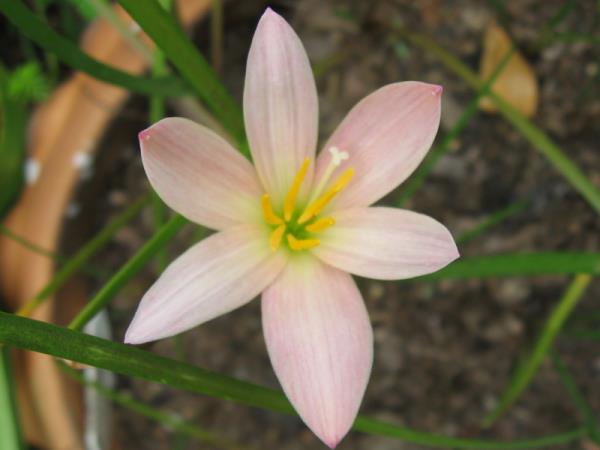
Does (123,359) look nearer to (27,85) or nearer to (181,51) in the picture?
(181,51)

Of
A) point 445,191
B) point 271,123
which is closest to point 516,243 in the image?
point 445,191

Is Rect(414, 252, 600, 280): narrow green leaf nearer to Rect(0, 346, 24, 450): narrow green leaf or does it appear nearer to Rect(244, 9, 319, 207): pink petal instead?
Rect(244, 9, 319, 207): pink petal

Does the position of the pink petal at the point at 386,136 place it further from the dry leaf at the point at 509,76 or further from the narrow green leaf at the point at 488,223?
the dry leaf at the point at 509,76

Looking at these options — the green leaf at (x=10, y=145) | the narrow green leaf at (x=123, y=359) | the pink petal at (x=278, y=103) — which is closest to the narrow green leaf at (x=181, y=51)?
the pink petal at (x=278, y=103)

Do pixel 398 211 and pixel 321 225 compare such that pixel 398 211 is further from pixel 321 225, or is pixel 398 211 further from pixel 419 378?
pixel 419 378

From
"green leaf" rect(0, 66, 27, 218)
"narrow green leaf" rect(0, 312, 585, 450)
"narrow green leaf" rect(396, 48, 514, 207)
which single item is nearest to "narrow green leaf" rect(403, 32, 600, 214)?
"narrow green leaf" rect(396, 48, 514, 207)

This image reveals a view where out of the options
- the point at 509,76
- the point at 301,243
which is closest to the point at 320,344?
the point at 301,243
